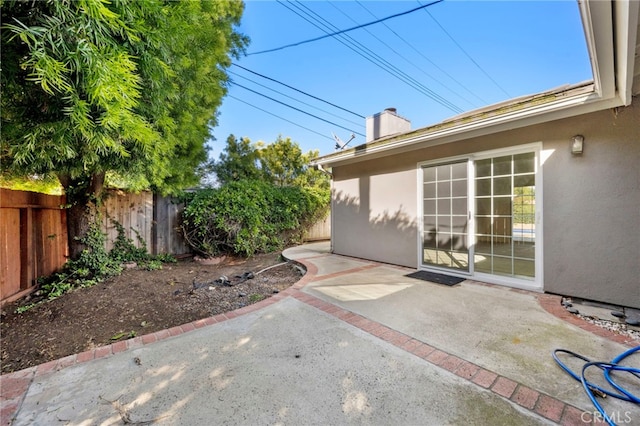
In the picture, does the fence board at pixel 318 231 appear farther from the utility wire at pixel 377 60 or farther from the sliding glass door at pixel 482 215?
the utility wire at pixel 377 60

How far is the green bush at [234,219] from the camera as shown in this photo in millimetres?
6789

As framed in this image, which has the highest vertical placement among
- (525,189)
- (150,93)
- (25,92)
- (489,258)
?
(150,93)

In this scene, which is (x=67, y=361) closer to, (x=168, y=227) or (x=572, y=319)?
(x=168, y=227)

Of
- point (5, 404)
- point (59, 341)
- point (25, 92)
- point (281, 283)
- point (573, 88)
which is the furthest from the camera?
point (281, 283)

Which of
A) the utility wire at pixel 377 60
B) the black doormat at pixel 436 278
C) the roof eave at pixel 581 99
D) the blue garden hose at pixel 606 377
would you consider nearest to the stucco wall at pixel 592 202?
the roof eave at pixel 581 99

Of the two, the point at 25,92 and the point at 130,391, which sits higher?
the point at 25,92

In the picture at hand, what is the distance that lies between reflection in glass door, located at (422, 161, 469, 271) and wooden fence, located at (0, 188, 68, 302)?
268 inches

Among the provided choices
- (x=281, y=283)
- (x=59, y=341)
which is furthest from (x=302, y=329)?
(x=59, y=341)

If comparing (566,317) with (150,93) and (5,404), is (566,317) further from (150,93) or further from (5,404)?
(150,93)

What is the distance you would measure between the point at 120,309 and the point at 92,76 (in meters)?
3.06

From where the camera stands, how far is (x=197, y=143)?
587 centimetres

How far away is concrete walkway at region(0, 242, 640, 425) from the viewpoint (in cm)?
171

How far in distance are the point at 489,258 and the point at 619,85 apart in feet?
9.25

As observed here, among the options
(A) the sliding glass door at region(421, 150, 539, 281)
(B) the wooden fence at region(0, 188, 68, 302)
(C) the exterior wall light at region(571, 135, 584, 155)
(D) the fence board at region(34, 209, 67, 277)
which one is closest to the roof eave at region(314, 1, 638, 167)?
(C) the exterior wall light at region(571, 135, 584, 155)
